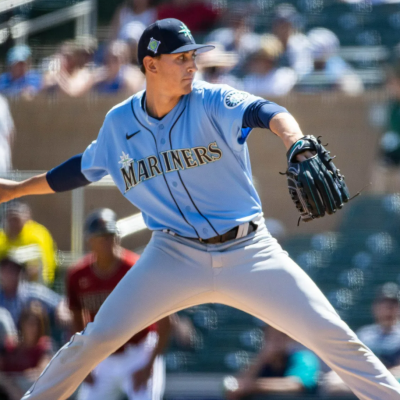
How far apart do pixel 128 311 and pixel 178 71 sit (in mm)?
1005

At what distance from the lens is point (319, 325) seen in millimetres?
2766

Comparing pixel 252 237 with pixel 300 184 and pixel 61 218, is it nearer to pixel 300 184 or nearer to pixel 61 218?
pixel 300 184

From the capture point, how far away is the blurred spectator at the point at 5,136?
625 cm

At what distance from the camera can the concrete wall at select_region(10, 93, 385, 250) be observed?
630 cm

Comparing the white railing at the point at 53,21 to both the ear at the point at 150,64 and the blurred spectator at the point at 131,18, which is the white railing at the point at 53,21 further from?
the ear at the point at 150,64

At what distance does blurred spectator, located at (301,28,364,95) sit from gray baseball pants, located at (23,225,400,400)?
408 cm

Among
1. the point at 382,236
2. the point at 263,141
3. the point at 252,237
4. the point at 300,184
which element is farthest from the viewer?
the point at 263,141

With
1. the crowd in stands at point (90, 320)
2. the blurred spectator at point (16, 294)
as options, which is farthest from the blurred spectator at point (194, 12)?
the blurred spectator at point (16, 294)

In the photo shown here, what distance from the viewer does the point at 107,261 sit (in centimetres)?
457

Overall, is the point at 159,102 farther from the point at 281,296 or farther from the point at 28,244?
the point at 28,244

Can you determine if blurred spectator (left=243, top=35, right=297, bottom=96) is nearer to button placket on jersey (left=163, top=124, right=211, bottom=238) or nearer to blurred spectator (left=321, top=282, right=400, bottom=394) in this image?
blurred spectator (left=321, top=282, right=400, bottom=394)

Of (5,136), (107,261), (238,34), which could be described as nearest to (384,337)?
(107,261)

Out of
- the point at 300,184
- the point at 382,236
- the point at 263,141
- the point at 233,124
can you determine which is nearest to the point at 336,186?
the point at 300,184

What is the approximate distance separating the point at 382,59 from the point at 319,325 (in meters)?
4.92
